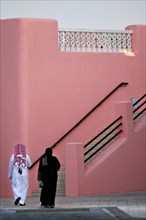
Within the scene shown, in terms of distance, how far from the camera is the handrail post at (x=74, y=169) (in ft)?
77.6

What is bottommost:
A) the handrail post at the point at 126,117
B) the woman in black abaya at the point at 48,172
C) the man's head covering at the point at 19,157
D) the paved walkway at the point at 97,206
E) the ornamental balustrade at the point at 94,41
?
the paved walkway at the point at 97,206

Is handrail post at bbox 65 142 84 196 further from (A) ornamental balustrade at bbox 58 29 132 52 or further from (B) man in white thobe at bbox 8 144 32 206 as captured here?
(A) ornamental balustrade at bbox 58 29 132 52

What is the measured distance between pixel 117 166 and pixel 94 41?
4.49 m

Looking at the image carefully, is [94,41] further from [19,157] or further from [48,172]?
[48,172]

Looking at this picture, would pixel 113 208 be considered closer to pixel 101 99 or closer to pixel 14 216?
pixel 14 216

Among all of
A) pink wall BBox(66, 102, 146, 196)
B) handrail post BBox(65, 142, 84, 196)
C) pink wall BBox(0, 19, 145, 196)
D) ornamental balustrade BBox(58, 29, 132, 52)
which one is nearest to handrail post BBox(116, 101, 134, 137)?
pink wall BBox(66, 102, 146, 196)

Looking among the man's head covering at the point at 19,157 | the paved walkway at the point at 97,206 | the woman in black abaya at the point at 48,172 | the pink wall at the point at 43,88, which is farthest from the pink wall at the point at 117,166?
the woman in black abaya at the point at 48,172

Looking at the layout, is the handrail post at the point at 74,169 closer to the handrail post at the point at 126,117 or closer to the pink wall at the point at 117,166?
the pink wall at the point at 117,166

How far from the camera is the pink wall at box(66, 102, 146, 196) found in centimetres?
2375

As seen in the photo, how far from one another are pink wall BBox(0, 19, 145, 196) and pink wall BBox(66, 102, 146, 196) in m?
1.76

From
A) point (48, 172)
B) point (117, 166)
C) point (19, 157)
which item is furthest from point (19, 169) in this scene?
point (117, 166)

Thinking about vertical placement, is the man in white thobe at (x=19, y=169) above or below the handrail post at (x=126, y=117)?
below

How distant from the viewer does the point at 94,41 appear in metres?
26.9

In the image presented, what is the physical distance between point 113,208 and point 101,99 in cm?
784
